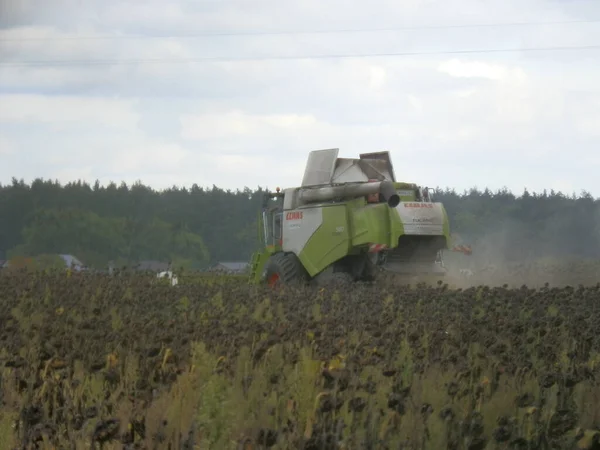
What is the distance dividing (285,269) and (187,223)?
70684 millimetres

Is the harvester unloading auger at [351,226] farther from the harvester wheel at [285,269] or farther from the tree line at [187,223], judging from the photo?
the tree line at [187,223]

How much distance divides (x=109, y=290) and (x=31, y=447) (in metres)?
9.77

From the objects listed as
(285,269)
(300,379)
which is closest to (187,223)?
(285,269)

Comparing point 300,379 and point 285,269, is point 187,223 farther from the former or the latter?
point 300,379

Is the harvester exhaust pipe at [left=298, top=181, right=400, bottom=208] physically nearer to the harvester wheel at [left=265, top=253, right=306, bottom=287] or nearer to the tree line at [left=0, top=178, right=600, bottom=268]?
the harvester wheel at [left=265, top=253, right=306, bottom=287]

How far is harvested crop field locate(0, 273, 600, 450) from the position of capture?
5.35 meters

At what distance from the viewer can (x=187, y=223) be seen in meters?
92.2

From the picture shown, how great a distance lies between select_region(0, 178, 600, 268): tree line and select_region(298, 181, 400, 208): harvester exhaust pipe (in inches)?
601

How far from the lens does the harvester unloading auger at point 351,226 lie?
67.3ft

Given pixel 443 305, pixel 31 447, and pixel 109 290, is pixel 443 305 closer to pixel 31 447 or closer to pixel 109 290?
pixel 109 290

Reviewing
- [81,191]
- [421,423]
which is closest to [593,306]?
[421,423]

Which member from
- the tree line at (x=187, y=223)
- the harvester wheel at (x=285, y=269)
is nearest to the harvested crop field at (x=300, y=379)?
the harvester wheel at (x=285, y=269)

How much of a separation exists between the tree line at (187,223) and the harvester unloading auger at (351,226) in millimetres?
14664

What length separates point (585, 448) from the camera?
499 centimetres
